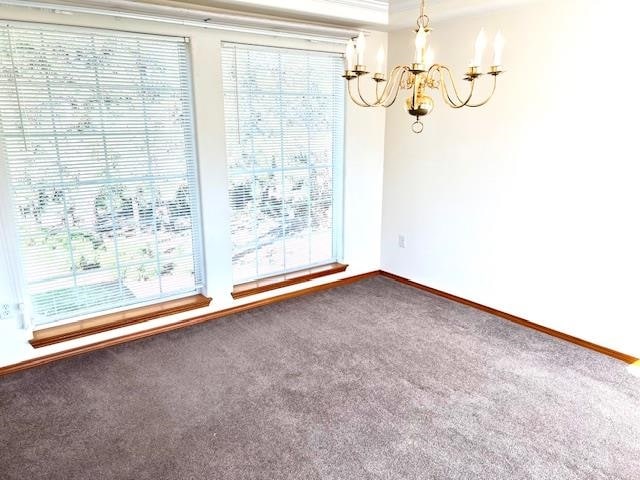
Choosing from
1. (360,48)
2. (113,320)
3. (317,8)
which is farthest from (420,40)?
(113,320)

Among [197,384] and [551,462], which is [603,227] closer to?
[551,462]

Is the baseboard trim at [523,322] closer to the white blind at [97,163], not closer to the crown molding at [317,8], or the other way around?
the white blind at [97,163]

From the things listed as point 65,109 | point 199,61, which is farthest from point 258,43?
point 65,109

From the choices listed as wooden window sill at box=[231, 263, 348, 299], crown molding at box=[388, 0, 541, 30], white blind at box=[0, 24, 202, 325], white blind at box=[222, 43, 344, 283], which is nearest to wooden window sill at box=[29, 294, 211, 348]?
white blind at box=[0, 24, 202, 325]

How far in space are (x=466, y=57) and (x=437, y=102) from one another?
416mm

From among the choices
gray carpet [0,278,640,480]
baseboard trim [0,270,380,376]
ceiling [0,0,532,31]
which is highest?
ceiling [0,0,532,31]

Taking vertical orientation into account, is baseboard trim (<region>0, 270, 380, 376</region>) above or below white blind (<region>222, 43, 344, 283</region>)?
below

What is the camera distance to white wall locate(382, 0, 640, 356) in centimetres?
279

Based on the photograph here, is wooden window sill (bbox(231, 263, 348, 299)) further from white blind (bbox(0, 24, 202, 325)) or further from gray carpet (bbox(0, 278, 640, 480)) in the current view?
white blind (bbox(0, 24, 202, 325))

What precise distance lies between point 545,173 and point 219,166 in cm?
233

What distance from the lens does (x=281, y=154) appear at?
373 centimetres

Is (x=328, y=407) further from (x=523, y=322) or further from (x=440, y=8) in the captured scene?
(x=440, y=8)

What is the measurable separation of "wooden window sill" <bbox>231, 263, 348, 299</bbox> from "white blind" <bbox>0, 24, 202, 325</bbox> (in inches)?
21.7

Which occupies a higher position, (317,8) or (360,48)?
(317,8)
